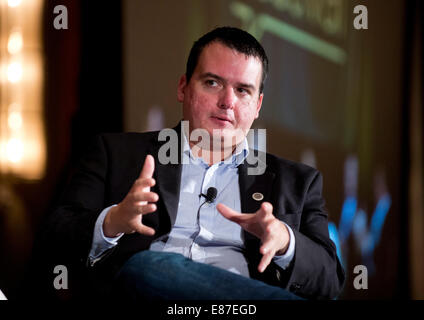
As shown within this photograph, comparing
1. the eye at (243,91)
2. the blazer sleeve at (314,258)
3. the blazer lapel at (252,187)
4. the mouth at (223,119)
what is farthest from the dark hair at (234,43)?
the blazer sleeve at (314,258)

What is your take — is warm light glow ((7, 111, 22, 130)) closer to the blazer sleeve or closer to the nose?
the nose

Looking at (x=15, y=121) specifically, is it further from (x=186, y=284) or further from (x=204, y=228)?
(x=186, y=284)

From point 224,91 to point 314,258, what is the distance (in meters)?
0.60

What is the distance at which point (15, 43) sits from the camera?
138 inches

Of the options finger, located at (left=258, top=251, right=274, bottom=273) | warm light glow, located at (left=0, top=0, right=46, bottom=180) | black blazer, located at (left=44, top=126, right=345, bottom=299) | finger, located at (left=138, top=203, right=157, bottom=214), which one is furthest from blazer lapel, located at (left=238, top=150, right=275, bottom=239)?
warm light glow, located at (left=0, top=0, right=46, bottom=180)

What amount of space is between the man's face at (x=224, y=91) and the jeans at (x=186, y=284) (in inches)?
20.9

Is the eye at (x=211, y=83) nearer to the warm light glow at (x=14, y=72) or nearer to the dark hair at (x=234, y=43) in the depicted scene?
the dark hair at (x=234, y=43)

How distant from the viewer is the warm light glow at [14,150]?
11.4 feet

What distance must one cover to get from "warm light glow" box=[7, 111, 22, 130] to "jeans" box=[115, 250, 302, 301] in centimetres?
268

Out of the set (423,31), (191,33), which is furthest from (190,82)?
(423,31)

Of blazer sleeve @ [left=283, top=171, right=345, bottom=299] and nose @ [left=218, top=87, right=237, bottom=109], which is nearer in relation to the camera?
blazer sleeve @ [left=283, top=171, right=345, bottom=299]

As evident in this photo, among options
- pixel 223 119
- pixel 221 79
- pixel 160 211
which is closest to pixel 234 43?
pixel 221 79

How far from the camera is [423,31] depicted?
3.34m

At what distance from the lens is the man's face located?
4.98ft
